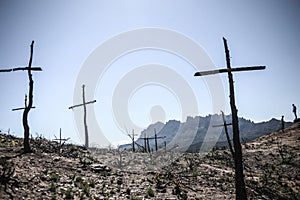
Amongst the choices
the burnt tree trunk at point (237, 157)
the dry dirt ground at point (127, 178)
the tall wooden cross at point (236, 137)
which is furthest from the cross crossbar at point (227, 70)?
the dry dirt ground at point (127, 178)

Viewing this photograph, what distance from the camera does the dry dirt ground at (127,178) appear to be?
1280 centimetres

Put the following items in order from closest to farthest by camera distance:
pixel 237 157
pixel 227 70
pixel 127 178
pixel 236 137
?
1. pixel 237 157
2. pixel 236 137
3. pixel 227 70
4. pixel 127 178

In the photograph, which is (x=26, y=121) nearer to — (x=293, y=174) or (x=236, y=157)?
(x=236, y=157)

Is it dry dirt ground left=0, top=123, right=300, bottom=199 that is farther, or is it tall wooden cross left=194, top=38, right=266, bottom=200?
tall wooden cross left=194, top=38, right=266, bottom=200

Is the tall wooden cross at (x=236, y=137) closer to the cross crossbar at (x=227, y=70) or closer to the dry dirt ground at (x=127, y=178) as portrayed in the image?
the cross crossbar at (x=227, y=70)

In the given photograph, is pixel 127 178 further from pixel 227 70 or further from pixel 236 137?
pixel 227 70

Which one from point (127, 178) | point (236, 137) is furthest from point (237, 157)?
point (127, 178)

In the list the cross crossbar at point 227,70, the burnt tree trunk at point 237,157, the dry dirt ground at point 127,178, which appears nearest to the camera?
the dry dirt ground at point 127,178

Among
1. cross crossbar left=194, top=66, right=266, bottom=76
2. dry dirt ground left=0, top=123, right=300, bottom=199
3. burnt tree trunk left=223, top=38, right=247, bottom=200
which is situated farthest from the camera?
cross crossbar left=194, top=66, right=266, bottom=76

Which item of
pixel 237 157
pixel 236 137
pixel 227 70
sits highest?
pixel 227 70

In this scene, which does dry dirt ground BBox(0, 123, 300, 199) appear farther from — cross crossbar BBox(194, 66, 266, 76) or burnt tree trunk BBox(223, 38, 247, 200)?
cross crossbar BBox(194, 66, 266, 76)

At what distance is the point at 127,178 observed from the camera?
16.9 metres

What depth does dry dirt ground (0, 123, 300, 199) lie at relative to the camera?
1280 centimetres

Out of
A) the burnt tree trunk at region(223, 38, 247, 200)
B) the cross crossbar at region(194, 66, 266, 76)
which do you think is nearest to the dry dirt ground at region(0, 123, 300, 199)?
the burnt tree trunk at region(223, 38, 247, 200)
